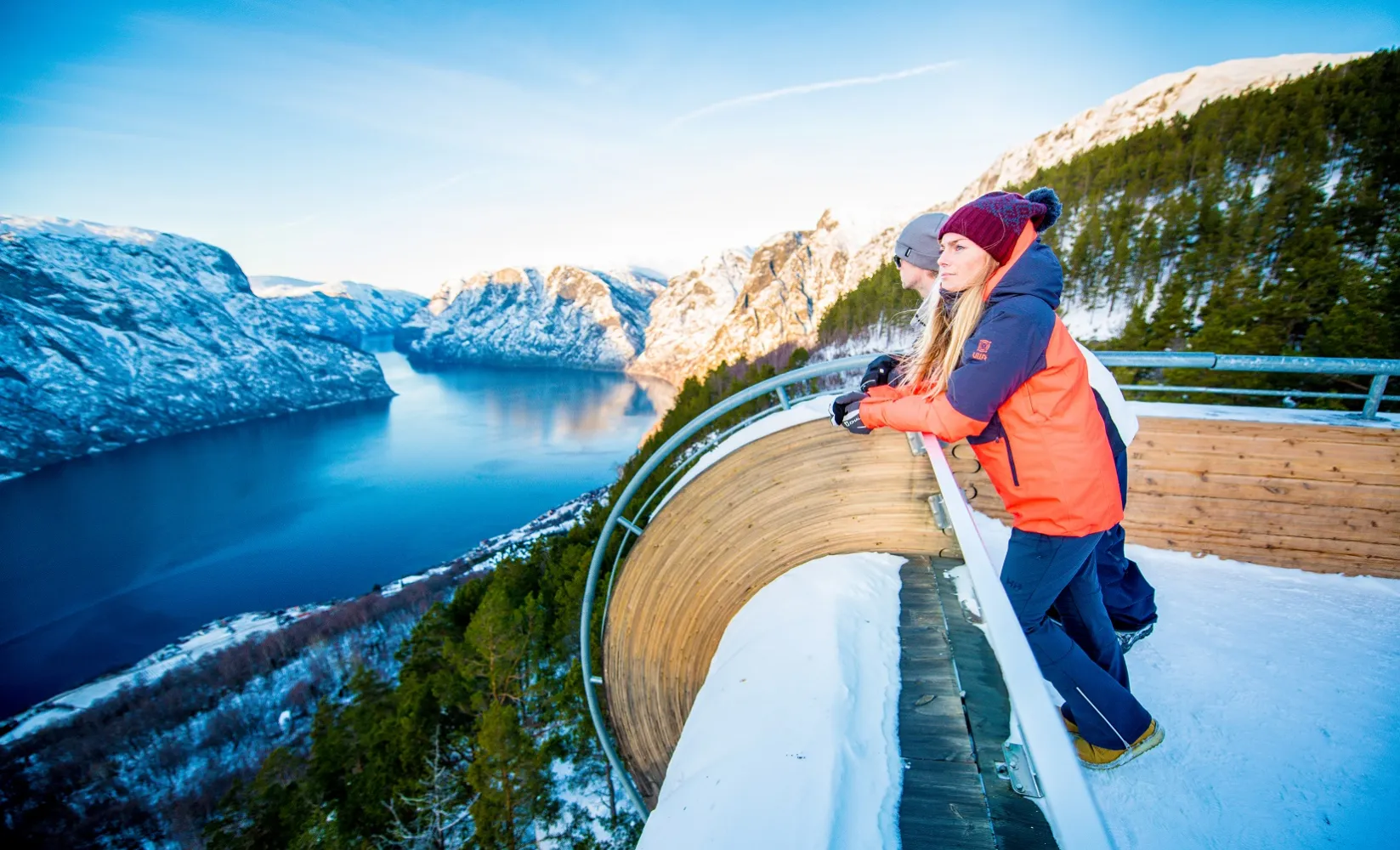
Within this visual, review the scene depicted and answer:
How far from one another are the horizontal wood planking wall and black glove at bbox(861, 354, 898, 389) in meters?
1.46

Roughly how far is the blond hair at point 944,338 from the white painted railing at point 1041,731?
69 centimetres

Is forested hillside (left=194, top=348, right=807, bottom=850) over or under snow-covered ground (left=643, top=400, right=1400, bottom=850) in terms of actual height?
under

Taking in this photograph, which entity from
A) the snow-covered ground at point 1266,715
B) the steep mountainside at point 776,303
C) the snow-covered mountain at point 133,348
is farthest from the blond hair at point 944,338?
the snow-covered mountain at point 133,348

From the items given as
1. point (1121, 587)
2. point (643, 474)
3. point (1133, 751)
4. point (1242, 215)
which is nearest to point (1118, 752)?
point (1133, 751)

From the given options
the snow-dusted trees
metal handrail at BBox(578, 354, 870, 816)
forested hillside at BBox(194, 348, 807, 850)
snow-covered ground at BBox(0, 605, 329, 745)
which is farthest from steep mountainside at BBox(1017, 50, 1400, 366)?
snow-covered ground at BBox(0, 605, 329, 745)

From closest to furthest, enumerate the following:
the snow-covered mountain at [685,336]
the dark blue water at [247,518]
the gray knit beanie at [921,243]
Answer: the gray knit beanie at [921,243], the dark blue water at [247,518], the snow-covered mountain at [685,336]

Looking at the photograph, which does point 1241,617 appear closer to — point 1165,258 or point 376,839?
point 376,839

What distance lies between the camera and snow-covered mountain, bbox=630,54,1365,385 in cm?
8731

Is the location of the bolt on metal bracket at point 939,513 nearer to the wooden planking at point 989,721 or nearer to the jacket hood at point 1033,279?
the wooden planking at point 989,721

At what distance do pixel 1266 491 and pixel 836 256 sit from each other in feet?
488

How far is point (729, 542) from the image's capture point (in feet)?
14.0

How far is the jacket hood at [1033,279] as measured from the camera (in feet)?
5.65

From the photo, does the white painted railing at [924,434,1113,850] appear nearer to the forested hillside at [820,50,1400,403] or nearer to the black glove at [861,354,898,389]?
the black glove at [861,354,898,389]

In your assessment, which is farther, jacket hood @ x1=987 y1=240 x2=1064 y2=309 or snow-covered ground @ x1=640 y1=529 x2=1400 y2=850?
snow-covered ground @ x1=640 y1=529 x2=1400 y2=850
